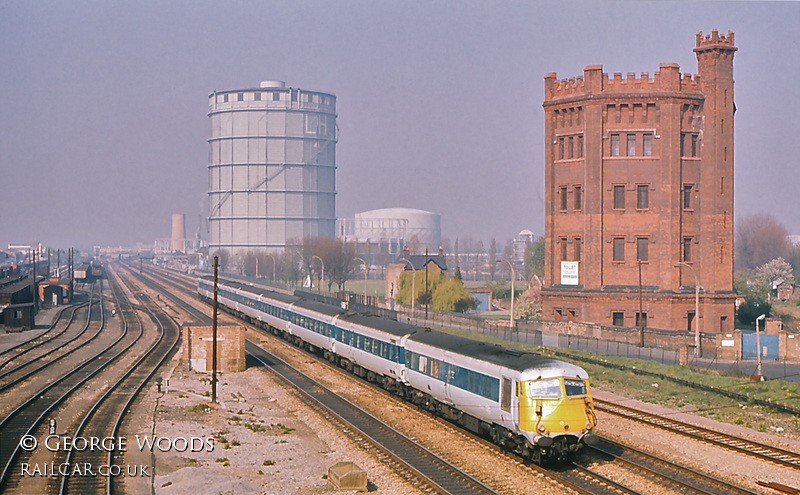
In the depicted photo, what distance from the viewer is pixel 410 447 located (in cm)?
2614

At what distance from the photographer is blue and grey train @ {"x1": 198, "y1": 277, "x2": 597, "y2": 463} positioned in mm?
22969

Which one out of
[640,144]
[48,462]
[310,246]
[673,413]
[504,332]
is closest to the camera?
[48,462]

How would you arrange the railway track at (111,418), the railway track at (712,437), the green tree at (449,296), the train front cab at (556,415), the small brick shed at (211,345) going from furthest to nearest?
1. the green tree at (449,296)
2. the small brick shed at (211,345)
3. the railway track at (712,437)
4. the train front cab at (556,415)
5. the railway track at (111,418)

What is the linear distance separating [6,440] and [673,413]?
25007 mm

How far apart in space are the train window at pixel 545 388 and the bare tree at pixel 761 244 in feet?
547

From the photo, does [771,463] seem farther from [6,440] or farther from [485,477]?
[6,440]

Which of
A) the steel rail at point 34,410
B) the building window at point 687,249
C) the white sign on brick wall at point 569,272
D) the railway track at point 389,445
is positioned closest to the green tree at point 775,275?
the building window at point 687,249

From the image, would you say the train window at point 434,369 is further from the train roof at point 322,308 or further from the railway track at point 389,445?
the train roof at point 322,308

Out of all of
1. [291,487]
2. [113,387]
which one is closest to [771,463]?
[291,487]

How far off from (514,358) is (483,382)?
Answer: 1.52 metres

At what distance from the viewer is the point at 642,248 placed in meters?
69.1

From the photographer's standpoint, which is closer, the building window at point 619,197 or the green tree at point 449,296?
the building window at point 619,197

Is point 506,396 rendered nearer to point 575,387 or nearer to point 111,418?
point 575,387

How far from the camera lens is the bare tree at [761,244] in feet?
582
